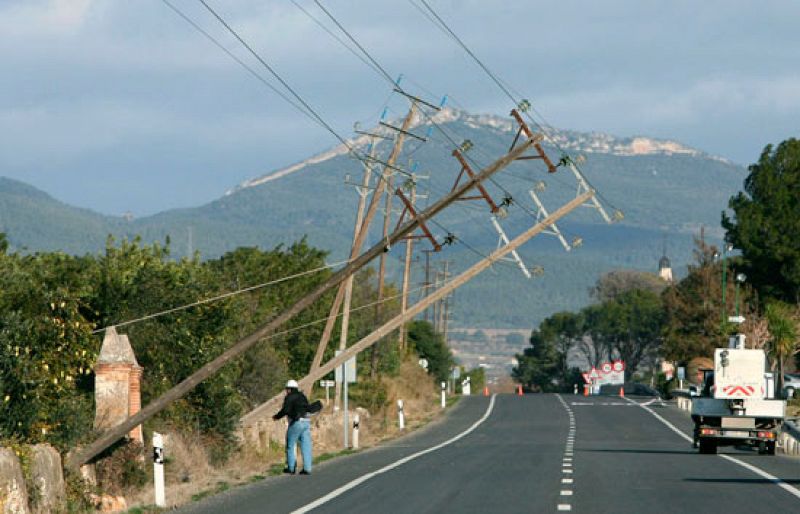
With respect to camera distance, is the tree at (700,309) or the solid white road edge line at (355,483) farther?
the tree at (700,309)

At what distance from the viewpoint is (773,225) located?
105938mm

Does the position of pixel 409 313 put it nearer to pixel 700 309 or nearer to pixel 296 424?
pixel 296 424

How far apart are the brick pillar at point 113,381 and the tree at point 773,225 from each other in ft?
264

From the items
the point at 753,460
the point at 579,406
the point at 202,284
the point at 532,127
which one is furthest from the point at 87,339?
the point at 579,406

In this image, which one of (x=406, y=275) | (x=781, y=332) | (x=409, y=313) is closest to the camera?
(x=409, y=313)

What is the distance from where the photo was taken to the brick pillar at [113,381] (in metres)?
27.9

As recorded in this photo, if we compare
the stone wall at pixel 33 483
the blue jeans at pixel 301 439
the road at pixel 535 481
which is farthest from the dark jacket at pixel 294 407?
the stone wall at pixel 33 483

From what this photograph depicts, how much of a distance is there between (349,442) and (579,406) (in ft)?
110

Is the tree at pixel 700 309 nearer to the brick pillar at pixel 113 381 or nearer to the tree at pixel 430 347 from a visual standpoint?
the tree at pixel 430 347

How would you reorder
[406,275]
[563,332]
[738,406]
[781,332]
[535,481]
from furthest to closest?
[563,332]
[406,275]
[781,332]
[738,406]
[535,481]

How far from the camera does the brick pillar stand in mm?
27938

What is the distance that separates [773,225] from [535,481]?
270 ft

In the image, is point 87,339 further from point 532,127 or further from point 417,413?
point 417,413

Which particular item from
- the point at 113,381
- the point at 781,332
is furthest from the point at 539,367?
the point at 113,381
